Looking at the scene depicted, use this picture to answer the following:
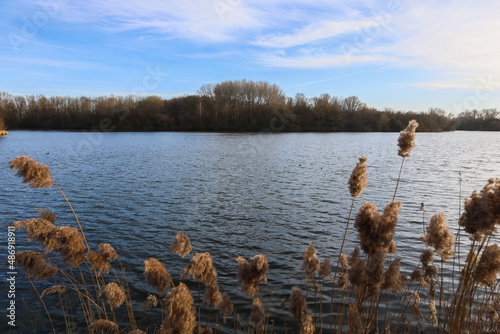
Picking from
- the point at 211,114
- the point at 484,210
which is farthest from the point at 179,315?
the point at 211,114

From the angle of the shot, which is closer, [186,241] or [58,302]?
[186,241]

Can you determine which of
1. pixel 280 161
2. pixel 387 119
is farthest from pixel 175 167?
pixel 387 119

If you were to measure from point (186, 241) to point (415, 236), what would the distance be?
9.62m

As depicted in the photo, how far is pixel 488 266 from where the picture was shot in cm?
297

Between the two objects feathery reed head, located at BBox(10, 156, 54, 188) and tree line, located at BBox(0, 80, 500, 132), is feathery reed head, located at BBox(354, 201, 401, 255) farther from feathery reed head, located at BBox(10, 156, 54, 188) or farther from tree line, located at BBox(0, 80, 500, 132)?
tree line, located at BBox(0, 80, 500, 132)

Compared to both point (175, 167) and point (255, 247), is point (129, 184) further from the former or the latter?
point (255, 247)

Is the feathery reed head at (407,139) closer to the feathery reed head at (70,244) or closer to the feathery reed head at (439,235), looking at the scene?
the feathery reed head at (439,235)

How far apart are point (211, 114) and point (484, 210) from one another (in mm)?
99920

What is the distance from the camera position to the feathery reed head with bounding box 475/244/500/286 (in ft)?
9.70

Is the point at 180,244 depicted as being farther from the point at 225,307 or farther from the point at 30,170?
the point at 30,170

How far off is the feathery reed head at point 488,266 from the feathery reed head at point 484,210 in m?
0.43

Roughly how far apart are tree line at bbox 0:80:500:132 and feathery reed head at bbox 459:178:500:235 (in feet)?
302

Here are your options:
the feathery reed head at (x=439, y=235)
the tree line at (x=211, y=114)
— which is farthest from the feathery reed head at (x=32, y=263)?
the tree line at (x=211, y=114)

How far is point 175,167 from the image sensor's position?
84.7ft
